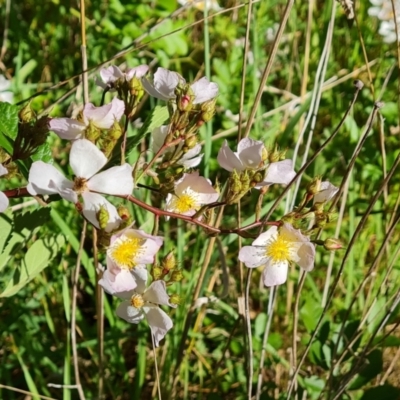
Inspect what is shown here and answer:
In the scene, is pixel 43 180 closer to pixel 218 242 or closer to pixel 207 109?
pixel 207 109

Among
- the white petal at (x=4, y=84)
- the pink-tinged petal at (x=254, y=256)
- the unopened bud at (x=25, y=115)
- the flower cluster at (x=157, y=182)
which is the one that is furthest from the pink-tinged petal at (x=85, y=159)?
the white petal at (x=4, y=84)

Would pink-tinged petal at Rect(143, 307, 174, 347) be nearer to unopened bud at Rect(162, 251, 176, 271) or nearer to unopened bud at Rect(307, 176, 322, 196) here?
unopened bud at Rect(162, 251, 176, 271)

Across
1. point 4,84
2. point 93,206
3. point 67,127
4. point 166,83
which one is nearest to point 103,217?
point 93,206

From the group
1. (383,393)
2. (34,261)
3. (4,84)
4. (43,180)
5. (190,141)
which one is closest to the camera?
(43,180)

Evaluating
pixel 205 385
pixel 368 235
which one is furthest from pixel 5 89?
pixel 368 235

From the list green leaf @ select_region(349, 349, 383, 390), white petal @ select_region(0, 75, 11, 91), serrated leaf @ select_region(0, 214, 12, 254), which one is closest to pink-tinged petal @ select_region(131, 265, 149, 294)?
serrated leaf @ select_region(0, 214, 12, 254)

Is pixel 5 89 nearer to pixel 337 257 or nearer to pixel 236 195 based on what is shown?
pixel 337 257
